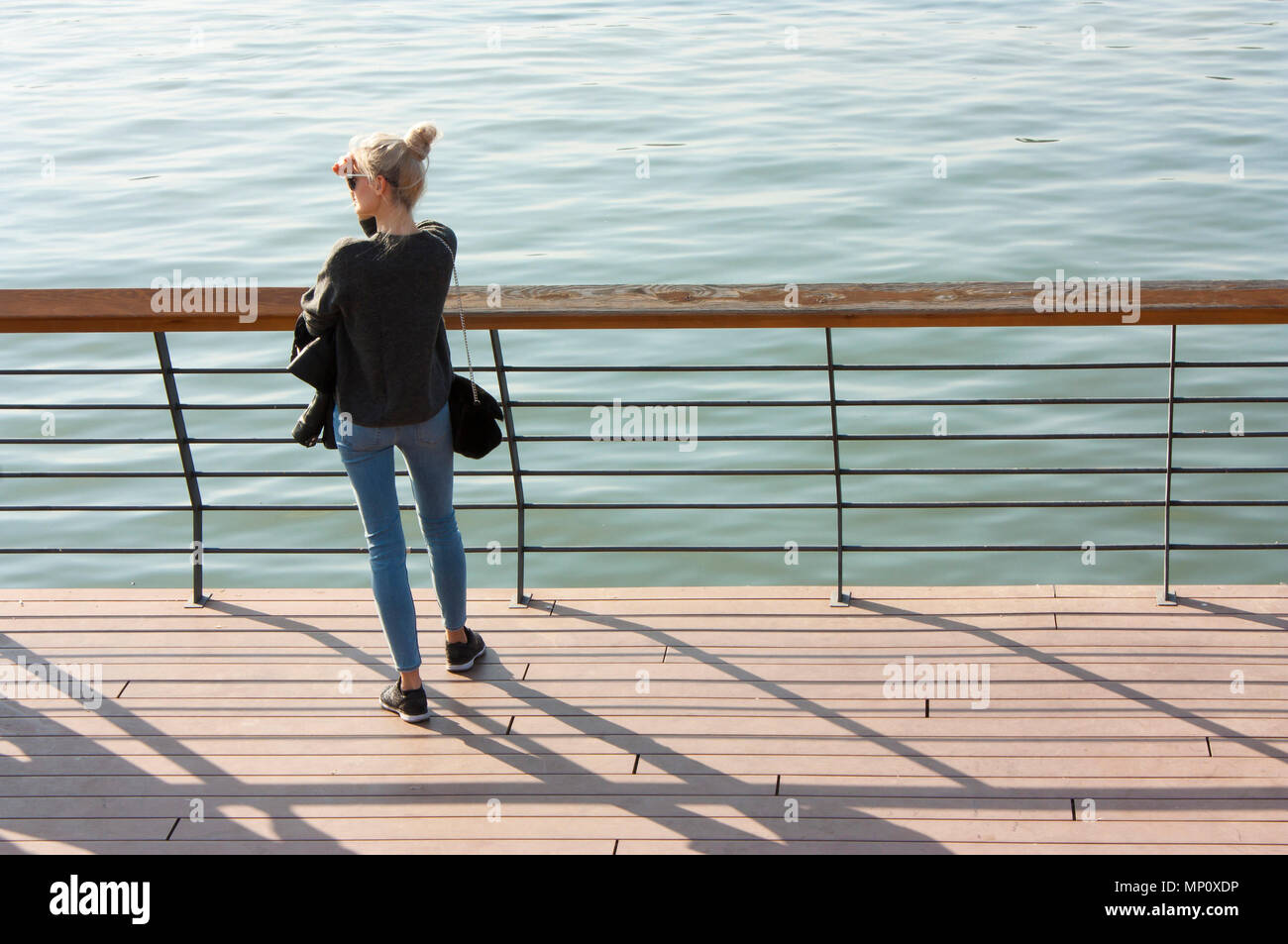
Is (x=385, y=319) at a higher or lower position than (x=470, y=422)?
higher

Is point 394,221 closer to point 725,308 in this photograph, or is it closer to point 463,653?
point 725,308

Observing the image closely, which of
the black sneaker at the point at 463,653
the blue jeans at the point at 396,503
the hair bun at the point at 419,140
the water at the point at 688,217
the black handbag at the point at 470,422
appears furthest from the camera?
the water at the point at 688,217

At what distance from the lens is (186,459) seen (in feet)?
14.0

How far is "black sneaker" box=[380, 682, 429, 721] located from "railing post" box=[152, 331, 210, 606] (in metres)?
0.91

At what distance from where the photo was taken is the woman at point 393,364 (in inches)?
120

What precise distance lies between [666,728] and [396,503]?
36.1 inches

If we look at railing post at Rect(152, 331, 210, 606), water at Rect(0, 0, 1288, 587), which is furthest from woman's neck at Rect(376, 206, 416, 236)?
water at Rect(0, 0, 1288, 587)

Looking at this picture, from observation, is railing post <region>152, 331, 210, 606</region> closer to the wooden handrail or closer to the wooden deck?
the wooden deck

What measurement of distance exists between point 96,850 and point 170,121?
1493 cm

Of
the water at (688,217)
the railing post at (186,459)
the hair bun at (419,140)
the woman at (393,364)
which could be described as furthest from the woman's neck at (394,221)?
the water at (688,217)

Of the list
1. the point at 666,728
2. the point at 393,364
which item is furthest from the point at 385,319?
the point at 666,728

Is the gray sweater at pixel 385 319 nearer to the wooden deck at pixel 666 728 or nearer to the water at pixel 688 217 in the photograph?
the wooden deck at pixel 666 728

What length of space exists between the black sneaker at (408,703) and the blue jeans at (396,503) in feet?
0.28
